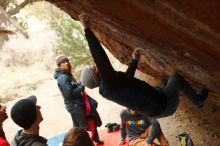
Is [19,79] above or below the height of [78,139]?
below

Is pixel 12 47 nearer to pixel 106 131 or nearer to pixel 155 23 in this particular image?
pixel 106 131

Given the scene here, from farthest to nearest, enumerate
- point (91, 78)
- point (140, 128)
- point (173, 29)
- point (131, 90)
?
point (140, 128), point (91, 78), point (131, 90), point (173, 29)

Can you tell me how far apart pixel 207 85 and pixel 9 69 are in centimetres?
1714

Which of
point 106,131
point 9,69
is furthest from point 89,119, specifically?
point 9,69

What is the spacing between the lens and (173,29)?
3.70m

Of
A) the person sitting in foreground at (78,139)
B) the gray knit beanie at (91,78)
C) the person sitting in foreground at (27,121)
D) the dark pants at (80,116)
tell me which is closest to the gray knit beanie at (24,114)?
the person sitting in foreground at (27,121)

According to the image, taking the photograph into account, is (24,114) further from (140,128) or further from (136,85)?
(140,128)

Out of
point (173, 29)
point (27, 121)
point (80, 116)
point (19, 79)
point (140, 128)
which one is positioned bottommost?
point (19, 79)

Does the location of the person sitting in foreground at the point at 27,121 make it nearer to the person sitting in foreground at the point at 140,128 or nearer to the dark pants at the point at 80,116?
the person sitting in foreground at the point at 140,128

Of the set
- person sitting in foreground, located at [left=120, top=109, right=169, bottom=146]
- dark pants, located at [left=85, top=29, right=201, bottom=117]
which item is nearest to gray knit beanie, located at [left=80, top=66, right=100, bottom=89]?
dark pants, located at [left=85, top=29, right=201, bottom=117]

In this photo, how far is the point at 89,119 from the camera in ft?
23.5

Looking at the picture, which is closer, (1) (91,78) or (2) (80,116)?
(1) (91,78)

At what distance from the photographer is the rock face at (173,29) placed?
2.98 meters

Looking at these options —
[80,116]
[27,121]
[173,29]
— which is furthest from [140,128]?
[27,121]
